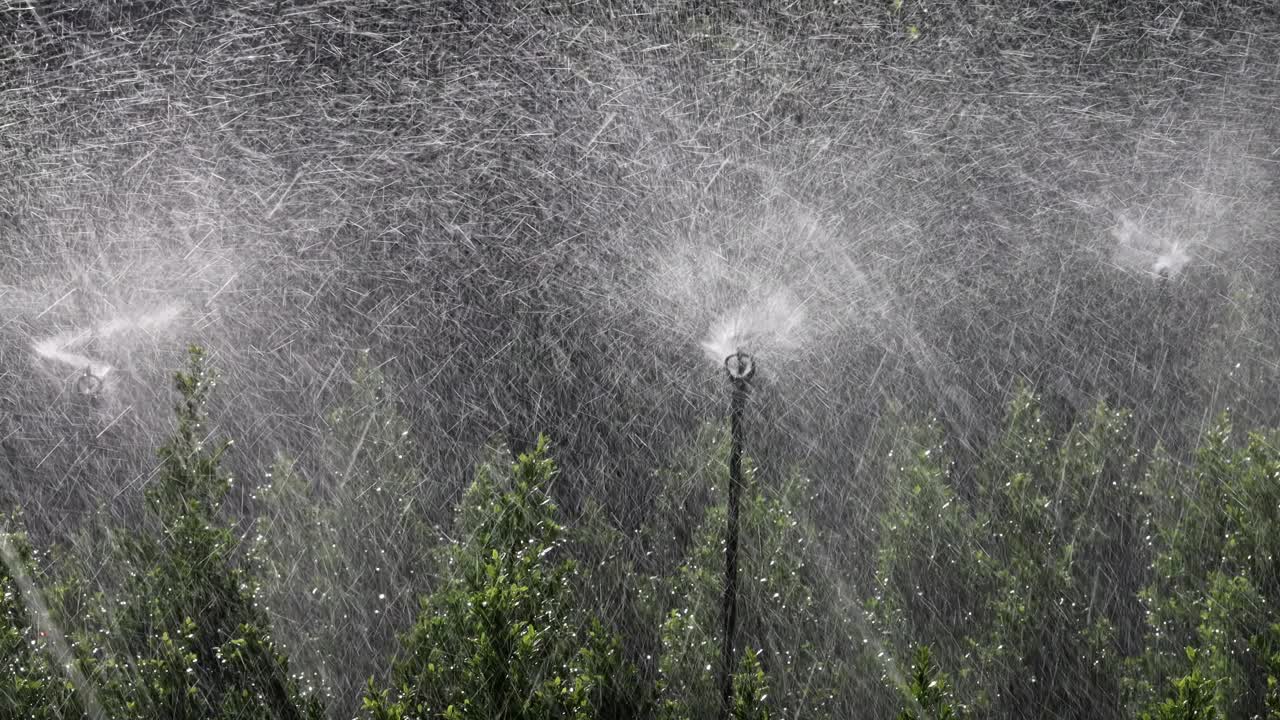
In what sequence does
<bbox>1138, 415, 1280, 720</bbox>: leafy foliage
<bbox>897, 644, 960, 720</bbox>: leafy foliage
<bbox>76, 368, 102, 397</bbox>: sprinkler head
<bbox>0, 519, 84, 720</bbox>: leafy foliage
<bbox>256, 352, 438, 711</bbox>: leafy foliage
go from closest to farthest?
<bbox>897, 644, 960, 720</bbox>: leafy foliage
<bbox>0, 519, 84, 720</bbox>: leafy foliage
<bbox>1138, 415, 1280, 720</bbox>: leafy foliage
<bbox>256, 352, 438, 711</bbox>: leafy foliage
<bbox>76, 368, 102, 397</bbox>: sprinkler head

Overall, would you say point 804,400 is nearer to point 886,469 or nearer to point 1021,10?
point 886,469

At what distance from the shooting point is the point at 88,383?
9.74 m

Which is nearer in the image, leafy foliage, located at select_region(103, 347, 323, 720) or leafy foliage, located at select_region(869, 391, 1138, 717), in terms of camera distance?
leafy foliage, located at select_region(103, 347, 323, 720)

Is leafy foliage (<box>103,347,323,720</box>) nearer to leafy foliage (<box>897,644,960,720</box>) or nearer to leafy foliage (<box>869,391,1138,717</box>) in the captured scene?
leafy foliage (<box>897,644,960,720</box>)

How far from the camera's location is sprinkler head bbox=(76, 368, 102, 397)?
32.0 ft

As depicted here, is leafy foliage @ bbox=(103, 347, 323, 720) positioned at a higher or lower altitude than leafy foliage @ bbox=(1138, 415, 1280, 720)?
higher

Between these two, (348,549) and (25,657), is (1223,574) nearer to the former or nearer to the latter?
(348,549)

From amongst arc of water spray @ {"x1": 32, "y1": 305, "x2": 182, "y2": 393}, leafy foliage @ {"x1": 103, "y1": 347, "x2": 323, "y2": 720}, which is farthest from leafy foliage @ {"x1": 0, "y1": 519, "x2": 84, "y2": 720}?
arc of water spray @ {"x1": 32, "y1": 305, "x2": 182, "y2": 393}

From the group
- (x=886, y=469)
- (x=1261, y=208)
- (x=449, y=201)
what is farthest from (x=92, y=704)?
(x=1261, y=208)

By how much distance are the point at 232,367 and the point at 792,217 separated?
4616 millimetres

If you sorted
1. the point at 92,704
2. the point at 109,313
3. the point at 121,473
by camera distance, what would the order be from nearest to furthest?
the point at 92,704
the point at 121,473
the point at 109,313

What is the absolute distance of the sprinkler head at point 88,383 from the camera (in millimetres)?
9750

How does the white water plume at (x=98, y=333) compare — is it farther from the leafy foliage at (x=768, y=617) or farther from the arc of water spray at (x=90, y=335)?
the leafy foliage at (x=768, y=617)

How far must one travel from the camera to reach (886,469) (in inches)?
242
